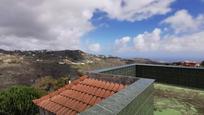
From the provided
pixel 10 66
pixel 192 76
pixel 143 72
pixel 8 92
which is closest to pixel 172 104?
pixel 192 76

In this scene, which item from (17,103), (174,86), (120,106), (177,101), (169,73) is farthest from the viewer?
(17,103)

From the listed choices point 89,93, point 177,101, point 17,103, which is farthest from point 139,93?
point 17,103

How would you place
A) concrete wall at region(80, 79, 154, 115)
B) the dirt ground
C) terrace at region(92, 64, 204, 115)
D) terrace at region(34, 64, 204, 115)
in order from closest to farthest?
concrete wall at region(80, 79, 154, 115) → terrace at region(34, 64, 204, 115) → the dirt ground → terrace at region(92, 64, 204, 115)

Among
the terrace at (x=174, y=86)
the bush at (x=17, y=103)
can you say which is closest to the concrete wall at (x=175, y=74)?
the terrace at (x=174, y=86)

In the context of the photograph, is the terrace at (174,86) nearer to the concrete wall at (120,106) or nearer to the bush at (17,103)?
the concrete wall at (120,106)

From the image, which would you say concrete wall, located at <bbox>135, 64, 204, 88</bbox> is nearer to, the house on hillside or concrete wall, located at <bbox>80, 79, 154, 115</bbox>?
the house on hillside

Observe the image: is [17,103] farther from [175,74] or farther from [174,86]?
[175,74]

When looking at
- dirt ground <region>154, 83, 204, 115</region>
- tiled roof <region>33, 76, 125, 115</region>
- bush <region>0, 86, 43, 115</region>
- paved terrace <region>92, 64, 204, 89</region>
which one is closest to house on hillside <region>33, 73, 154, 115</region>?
tiled roof <region>33, 76, 125, 115</region>
